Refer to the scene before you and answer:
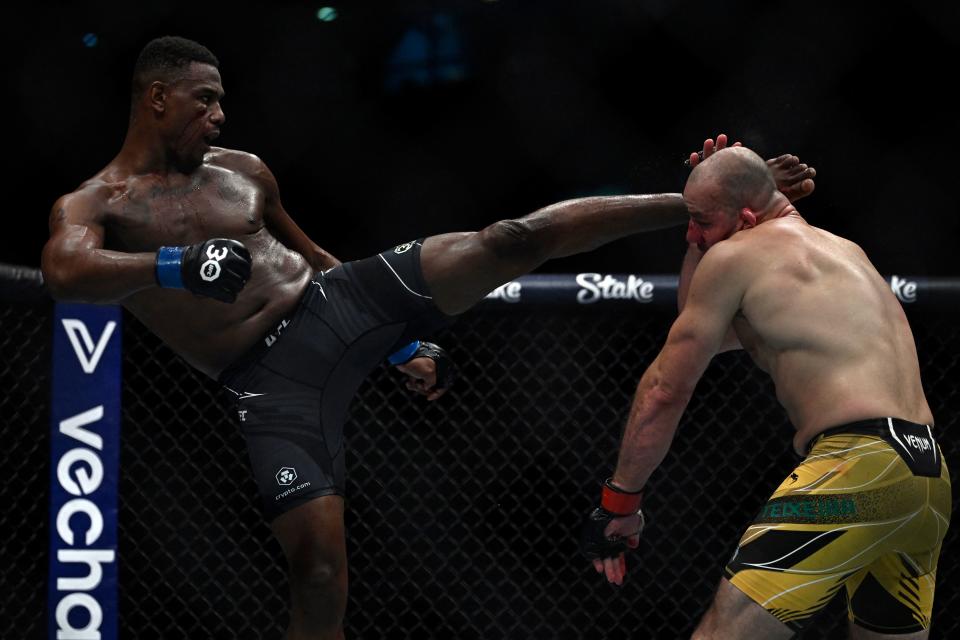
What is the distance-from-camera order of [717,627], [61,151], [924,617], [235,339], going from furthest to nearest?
[61,151] → [235,339] → [924,617] → [717,627]

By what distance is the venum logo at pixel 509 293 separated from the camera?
279 centimetres

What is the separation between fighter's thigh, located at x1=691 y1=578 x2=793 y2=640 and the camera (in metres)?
1.76

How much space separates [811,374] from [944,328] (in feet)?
5.61

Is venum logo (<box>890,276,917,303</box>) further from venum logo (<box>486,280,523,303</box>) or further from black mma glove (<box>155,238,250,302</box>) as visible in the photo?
black mma glove (<box>155,238,250,302</box>)

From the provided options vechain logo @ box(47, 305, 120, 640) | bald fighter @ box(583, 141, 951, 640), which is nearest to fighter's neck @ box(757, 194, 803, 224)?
bald fighter @ box(583, 141, 951, 640)

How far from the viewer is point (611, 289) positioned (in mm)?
2795

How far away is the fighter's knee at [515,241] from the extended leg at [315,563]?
58cm

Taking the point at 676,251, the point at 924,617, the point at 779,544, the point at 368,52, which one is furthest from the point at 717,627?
the point at 368,52

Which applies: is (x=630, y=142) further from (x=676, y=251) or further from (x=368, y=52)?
(x=368, y=52)

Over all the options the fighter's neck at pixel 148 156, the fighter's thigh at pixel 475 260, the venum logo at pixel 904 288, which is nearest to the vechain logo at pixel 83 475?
the fighter's neck at pixel 148 156

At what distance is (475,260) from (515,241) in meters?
0.09

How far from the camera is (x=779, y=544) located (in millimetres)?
1787

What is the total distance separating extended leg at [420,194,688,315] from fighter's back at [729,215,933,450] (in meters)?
0.33

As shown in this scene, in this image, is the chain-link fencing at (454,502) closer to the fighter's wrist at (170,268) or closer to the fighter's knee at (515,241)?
the fighter's knee at (515,241)
